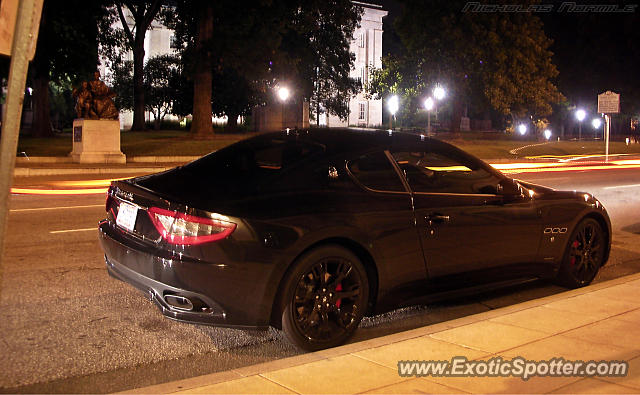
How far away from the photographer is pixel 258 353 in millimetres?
5262

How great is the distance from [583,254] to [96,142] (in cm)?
2281

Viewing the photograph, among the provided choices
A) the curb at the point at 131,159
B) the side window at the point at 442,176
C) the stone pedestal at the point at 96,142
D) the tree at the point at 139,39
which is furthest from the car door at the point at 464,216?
the tree at the point at 139,39

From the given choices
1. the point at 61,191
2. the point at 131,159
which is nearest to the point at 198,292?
the point at 61,191

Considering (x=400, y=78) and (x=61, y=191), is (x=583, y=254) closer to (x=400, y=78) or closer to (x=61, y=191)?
(x=61, y=191)

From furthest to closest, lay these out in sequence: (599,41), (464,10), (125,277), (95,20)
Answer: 1. (599,41)
2. (464,10)
3. (95,20)
4. (125,277)

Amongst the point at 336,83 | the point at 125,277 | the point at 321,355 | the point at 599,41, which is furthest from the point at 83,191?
the point at 599,41

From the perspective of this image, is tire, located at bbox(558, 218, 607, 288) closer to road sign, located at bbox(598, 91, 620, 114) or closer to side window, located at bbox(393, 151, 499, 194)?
side window, located at bbox(393, 151, 499, 194)

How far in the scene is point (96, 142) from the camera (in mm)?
26875

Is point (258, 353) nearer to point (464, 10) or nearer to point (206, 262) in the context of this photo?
point (206, 262)

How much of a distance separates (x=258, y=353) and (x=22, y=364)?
5.31 feet

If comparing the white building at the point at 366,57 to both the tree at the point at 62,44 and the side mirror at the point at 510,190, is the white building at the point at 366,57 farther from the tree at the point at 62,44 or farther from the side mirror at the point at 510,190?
the side mirror at the point at 510,190

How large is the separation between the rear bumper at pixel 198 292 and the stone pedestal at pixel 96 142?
2296 cm

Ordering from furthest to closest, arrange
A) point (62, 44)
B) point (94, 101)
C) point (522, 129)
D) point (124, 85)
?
point (522, 129) → point (124, 85) → point (62, 44) → point (94, 101)

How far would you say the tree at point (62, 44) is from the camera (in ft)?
109
